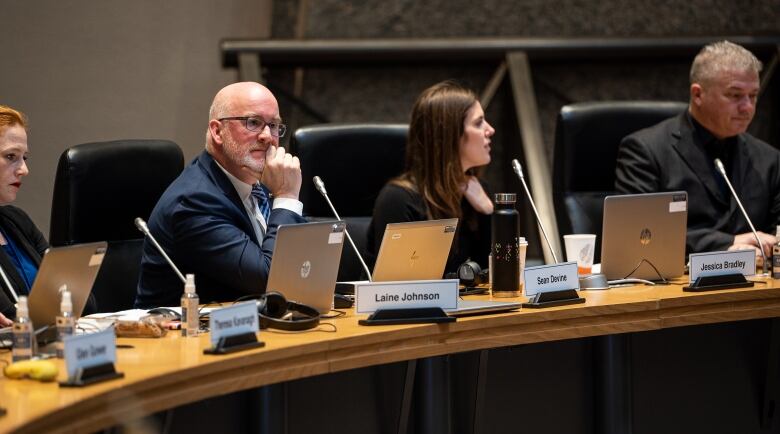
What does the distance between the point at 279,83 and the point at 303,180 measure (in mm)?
1746

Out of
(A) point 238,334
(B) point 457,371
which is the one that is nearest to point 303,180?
(B) point 457,371

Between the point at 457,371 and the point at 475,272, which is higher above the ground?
the point at 475,272

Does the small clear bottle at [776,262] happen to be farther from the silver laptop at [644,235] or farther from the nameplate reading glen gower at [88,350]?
the nameplate reading glen gower at [88,350]

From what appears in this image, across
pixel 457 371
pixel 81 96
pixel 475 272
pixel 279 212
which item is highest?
pixel 81 96

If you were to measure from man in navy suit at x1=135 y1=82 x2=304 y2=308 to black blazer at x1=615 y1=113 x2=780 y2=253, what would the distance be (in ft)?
4.32

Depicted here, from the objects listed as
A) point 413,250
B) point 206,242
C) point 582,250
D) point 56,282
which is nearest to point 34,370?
point 56,282

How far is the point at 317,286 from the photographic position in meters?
2.35

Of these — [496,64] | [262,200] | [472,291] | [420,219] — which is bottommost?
[472,291]

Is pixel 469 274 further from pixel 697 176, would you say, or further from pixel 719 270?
pixel 697 176

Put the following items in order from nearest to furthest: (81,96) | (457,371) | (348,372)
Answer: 1. (348,372)
2. (457,371)
3. (81,96)

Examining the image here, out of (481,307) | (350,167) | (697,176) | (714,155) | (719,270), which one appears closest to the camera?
(481,307)

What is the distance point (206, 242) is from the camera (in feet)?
8.59

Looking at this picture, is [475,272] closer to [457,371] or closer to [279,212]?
[457,371]

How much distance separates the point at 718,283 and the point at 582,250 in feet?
1.15
